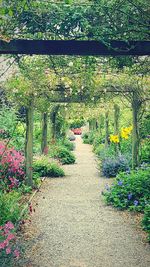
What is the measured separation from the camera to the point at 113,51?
18.2 ft

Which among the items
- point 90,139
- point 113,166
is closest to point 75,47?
point 113,166

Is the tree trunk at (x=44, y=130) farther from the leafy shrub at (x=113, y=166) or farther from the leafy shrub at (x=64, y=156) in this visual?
the leafy shrub at (x=113, y=166)

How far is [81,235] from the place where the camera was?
24.6ft

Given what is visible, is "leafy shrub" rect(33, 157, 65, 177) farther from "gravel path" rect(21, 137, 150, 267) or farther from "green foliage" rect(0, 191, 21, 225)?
"green foliage" rect(0, 191, 21, 225)

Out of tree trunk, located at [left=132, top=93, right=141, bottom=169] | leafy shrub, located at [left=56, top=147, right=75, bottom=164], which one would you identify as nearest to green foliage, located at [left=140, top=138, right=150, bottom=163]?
tree trunk, located at [left=132, top=93, right=141, bottom=169]

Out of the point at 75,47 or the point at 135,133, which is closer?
the point at 75,47

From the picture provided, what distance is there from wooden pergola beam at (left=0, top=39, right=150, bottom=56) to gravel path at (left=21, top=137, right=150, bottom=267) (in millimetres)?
2874

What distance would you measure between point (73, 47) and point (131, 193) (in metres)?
5.09

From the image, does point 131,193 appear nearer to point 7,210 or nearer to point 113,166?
point 7,210

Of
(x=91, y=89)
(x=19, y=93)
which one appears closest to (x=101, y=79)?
(x=91, y=89)

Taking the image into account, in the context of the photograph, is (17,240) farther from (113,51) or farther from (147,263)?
(113,51)

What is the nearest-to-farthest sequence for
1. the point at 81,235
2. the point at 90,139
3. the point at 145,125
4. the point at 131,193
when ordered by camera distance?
the point at 81,235, the point at 131,193, the point at 145,125, the point at 90,139

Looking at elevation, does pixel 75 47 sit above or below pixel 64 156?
above

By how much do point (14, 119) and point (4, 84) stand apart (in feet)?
8.64
